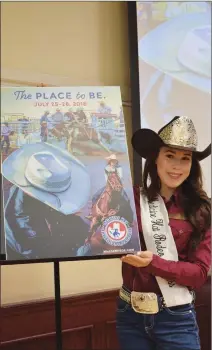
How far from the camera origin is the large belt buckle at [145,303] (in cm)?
134

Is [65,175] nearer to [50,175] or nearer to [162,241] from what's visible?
[50,175]

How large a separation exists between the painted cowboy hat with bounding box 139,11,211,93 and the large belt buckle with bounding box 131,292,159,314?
1.42 meters

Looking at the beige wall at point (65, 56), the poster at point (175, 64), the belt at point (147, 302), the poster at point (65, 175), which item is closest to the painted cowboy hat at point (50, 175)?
the poster at point (65, 175)

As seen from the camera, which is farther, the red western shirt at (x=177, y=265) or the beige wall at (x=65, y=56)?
the beige wall at (x=65, y=56)

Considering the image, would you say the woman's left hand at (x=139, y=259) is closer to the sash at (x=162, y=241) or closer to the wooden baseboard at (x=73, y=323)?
the sash at (x=162, y=241)

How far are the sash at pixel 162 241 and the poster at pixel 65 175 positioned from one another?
0.36 ft

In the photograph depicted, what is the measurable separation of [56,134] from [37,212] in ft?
0.82

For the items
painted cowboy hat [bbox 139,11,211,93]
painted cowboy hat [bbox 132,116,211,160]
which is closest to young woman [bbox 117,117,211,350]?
painted cowboy hat [bbox 132,116,211,160]

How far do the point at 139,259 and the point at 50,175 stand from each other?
36cm

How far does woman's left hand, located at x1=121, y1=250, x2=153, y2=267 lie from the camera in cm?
127

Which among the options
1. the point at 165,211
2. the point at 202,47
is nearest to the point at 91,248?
the point at 165,211

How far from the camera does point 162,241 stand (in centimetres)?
139

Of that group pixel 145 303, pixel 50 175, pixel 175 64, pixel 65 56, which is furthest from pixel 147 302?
pixel 175 64

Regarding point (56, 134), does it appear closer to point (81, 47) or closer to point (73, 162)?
point (73, 162)
